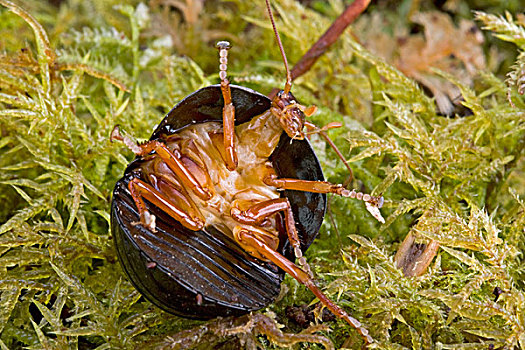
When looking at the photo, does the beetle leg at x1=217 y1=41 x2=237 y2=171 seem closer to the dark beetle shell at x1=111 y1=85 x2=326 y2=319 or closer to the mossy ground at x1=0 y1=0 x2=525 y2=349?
the dark beetle shell at x1=111 y1=85 x2=326 y2=319

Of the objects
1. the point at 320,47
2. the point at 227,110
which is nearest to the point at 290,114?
the point at 227,110

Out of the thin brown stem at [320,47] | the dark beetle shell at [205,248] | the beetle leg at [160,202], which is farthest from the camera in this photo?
the thin brown stem at [320,47]

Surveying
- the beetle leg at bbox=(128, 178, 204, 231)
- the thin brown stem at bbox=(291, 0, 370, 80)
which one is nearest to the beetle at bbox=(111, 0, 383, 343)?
the beetle leg at bbox=(128, 178, 204, 231)

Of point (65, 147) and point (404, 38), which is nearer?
point (65, 147)

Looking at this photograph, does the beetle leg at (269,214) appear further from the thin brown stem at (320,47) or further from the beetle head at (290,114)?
the thin brown stem at (320,47)

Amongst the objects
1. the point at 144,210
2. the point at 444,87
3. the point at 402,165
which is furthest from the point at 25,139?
the point at 444,87

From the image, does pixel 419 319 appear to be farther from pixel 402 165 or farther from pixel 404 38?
pixel 404 38

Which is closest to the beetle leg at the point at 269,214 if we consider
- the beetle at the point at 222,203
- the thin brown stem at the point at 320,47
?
the beetle at the point at 222,203
